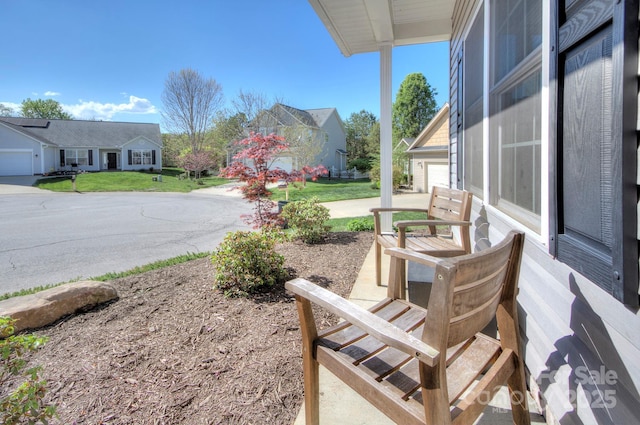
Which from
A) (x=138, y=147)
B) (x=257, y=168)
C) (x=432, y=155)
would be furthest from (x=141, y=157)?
(x=257, y=168)

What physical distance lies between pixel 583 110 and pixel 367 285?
2.61 metres

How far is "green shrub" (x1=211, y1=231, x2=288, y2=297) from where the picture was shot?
127 inches

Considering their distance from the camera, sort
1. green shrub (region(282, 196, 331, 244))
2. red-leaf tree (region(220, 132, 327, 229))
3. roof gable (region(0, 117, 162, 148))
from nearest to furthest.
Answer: red-leaf tree (region(220, 132, 327, 229)), green shrub (region(282, 196, 331, 244)), roof gable (region(0, 117, 162, 148))

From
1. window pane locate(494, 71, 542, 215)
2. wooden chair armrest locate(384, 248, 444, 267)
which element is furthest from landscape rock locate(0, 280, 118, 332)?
window pane locate(494, 71, 542, 215)

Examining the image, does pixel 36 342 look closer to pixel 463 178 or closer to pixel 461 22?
pixel 463 178

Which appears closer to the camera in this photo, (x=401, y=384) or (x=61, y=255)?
(x=401, y=384)

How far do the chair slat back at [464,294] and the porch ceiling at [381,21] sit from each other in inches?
139

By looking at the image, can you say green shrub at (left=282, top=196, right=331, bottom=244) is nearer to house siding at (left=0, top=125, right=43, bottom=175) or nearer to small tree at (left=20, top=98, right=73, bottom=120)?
house siding at (left=0, top=125, right=43, bottom=175)

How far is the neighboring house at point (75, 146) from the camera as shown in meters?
26.1

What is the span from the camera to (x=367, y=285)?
346 cm

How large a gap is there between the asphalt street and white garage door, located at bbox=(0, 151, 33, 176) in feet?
54.0

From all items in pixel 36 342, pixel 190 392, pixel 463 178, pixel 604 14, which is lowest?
pixel 190 392

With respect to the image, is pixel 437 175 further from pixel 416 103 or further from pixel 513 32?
pixel 416 103

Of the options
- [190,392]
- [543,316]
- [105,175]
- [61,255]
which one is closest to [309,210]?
[190,392]
